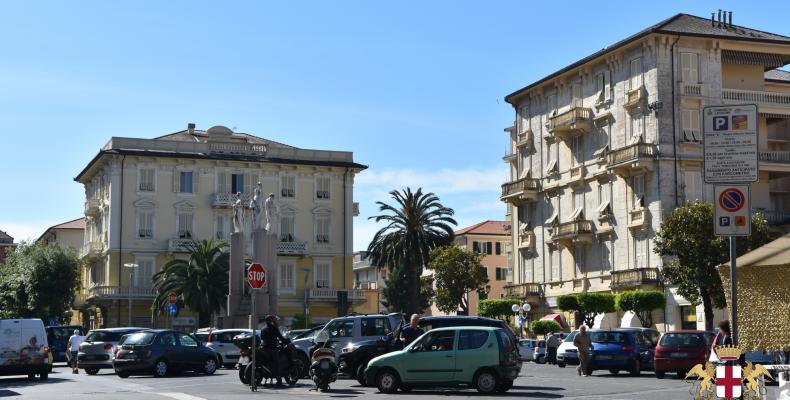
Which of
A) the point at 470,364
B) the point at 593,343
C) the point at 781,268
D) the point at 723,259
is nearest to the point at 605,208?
the point at 723,259

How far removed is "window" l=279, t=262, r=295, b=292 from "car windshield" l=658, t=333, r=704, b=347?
5031 centimetres

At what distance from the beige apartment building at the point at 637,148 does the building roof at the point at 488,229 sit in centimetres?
4289

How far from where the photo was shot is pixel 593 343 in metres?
33.8

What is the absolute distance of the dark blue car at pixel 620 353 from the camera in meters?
32.9

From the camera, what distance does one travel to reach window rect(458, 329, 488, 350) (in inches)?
916

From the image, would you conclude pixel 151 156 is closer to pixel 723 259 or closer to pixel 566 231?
pixel 566 231

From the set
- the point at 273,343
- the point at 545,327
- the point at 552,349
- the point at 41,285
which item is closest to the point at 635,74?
the point at 545,327

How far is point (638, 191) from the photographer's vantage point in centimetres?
5781

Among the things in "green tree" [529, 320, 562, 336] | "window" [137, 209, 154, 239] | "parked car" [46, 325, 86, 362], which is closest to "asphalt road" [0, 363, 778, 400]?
"parked car" [46, 325, 86, 362]

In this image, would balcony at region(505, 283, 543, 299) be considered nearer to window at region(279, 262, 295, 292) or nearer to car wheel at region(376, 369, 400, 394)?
window at region(279, 262, 295, 292)

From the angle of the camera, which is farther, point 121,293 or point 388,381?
point 121,293

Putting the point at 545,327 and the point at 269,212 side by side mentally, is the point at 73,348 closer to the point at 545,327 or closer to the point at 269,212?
the point at 269,212

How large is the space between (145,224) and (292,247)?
10117 millimetres

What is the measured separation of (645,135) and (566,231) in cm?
806
